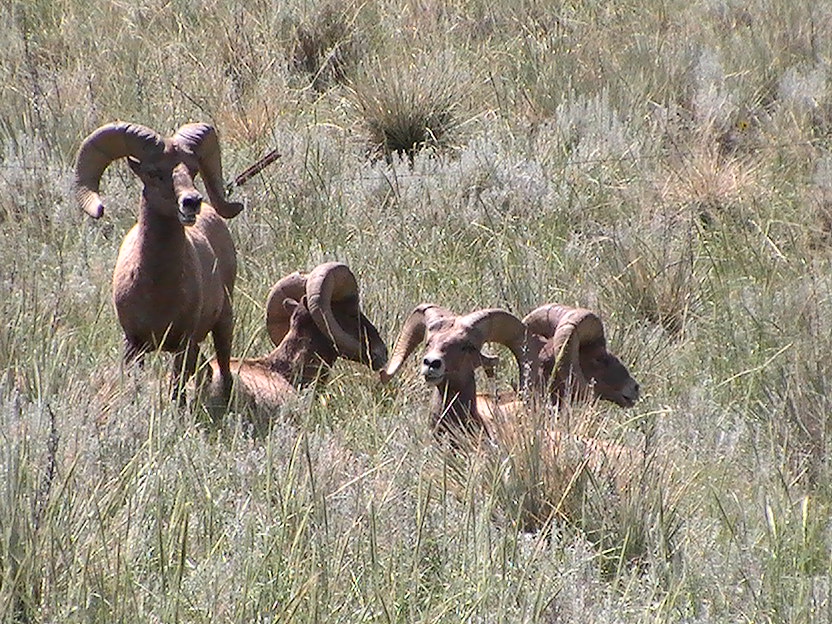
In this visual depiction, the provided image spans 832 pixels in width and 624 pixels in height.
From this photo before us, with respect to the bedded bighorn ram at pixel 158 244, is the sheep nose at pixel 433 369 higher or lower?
lower

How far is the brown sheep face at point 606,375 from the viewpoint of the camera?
24.5ft

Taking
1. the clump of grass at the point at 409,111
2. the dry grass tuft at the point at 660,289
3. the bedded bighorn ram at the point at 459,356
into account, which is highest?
the clump of grass at the point at 409,111

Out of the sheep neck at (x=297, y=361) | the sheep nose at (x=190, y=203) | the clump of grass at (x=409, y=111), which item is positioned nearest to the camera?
the sheep nose at (x=190, y=203)

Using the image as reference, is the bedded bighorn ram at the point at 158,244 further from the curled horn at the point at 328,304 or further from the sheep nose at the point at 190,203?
the curled horn at the point at 328,304

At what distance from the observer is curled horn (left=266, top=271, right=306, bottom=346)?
7973mm

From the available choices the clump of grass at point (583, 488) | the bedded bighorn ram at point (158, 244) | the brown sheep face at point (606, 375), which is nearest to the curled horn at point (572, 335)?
the brown sheep face at point (606, 375)

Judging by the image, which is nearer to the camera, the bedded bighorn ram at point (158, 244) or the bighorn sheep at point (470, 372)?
the bighorn sheep at point (470, 372)

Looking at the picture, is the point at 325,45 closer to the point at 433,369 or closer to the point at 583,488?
the point at 433,369

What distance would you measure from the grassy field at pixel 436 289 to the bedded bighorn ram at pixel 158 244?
1.08ft

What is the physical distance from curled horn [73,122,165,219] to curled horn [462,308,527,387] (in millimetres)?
1617

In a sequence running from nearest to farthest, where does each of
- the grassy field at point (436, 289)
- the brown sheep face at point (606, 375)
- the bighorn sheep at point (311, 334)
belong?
the grassy field at point (436, 289) < the brown sheep face at point (606, 375) < the bighorn sheep at point (311, 334)

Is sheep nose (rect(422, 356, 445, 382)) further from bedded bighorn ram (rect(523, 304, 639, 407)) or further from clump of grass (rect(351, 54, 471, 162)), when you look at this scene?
clump of grass (rect(351, 54, 471, 162))

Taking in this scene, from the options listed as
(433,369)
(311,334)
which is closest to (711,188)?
(311,334)

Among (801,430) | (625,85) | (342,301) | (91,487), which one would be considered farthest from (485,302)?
(625,85)
